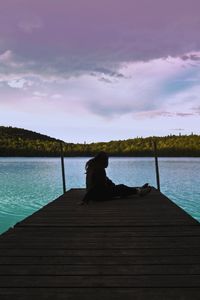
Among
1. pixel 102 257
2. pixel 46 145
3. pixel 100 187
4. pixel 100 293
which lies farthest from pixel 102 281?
pixel 46 145

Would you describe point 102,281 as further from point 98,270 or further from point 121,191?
point 121,191

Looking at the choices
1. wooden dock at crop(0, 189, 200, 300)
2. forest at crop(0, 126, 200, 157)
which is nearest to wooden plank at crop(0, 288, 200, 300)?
wooden dock at crop(0, 189, 200, 300)

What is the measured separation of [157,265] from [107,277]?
56 centimetres

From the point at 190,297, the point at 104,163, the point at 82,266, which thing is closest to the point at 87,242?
the point at 82,266

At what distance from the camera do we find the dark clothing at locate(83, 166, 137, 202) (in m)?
7.24

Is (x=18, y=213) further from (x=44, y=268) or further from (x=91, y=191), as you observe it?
(x=44, y=268)

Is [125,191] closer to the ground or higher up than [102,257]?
higher up

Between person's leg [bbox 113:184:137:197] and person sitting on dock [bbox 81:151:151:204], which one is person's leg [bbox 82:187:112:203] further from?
person's leg [bbox 113:184:137:197]

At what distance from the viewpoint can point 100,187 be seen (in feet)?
24.6

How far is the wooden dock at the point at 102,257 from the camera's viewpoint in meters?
2.73

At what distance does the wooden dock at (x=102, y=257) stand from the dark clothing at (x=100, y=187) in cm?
128

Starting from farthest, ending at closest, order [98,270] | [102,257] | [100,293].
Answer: [102,257]
[98,270]
[100,293]

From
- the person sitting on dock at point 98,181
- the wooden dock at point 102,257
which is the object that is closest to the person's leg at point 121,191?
the person sitting on dock at point 98,181

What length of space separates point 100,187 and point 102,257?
13.0 ft
